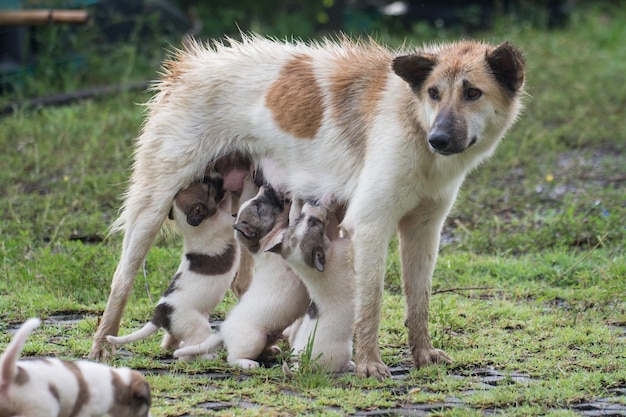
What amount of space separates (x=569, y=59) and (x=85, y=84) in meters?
6.66

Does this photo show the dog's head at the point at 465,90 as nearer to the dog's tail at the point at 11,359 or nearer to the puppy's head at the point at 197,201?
the puppy's head at the point at 197,201

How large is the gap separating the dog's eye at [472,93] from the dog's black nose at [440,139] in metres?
0.31

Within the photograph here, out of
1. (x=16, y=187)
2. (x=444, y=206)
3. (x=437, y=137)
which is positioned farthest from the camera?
(x=16, y=187)

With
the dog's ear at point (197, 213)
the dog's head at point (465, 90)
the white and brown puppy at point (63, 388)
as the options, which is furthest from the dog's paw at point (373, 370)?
the white and brown puppy at point (63, 388)

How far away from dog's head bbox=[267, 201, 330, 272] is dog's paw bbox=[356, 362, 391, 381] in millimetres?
564

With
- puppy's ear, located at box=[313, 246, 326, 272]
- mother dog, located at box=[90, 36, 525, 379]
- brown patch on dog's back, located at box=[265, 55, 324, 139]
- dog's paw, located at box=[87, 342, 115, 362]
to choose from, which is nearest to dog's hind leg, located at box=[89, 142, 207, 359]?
mother dog, located at box=[90, 36, 525, 379]

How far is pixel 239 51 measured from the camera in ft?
22.3

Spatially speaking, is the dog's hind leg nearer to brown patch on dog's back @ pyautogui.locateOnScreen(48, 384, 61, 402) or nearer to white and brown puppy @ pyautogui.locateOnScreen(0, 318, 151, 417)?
white and brown puppy @ pyautogui.locateOnScreen(0, 318, 151, 417)

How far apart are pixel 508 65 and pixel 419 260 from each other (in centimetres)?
126

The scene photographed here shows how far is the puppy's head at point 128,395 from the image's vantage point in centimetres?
447

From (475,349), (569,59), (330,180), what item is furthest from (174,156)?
(569,59)

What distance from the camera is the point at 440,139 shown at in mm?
5547

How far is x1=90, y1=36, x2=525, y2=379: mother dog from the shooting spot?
5777mm

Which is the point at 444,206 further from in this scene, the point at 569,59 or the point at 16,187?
the point at 569,59
